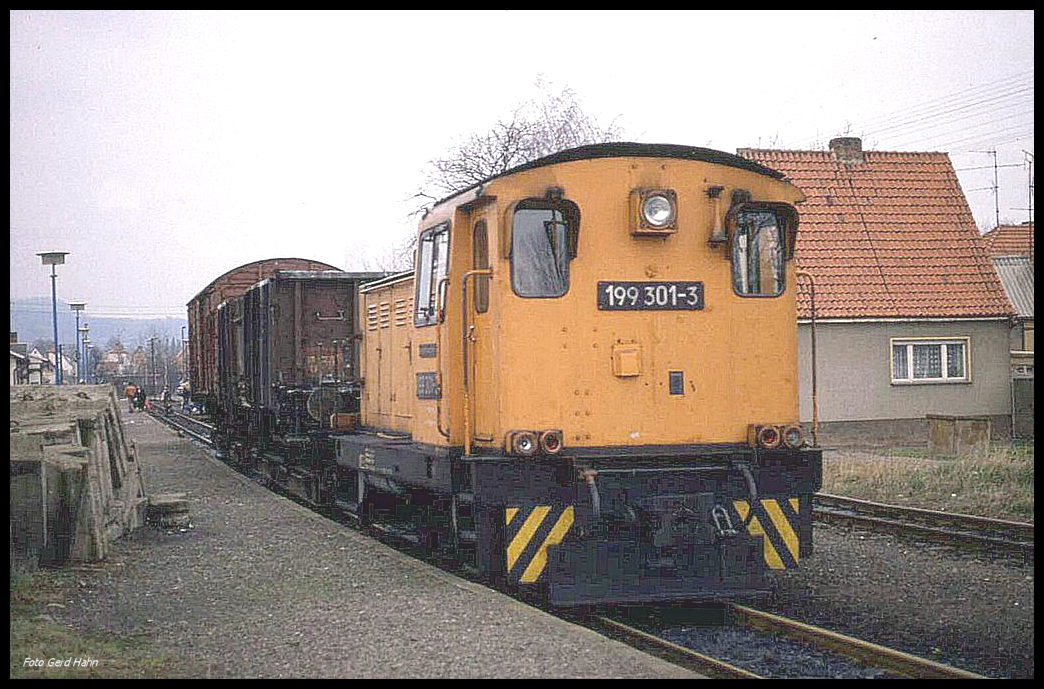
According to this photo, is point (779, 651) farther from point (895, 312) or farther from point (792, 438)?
point (895, 312)

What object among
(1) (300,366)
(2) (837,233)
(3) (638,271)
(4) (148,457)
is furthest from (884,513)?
(4) (148,457)

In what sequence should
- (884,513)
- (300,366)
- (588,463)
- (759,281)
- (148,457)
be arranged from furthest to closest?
1. (148,457)
2. (300,366)
3. (884,513)
4. (759,281)
5. (588,463)

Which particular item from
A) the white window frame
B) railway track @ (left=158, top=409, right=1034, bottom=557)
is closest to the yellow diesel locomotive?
railway track @ (left=158, top=409, right=1034, bottom=557)

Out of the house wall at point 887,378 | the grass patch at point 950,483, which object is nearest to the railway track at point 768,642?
the grass patch at point 950,483

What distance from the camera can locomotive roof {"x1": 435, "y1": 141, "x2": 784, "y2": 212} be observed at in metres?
8.31

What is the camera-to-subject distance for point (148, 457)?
82.4 feet

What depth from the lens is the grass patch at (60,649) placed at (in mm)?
6297

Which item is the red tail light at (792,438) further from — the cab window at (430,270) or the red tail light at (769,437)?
the cab window at (430,270)

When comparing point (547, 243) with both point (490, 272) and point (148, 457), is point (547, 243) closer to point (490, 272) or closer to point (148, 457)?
point (490, 272)

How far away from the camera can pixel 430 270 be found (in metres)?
9.38

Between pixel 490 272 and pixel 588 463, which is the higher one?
pixel 490 272

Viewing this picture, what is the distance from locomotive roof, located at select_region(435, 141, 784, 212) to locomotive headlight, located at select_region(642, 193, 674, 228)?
0.35 metres

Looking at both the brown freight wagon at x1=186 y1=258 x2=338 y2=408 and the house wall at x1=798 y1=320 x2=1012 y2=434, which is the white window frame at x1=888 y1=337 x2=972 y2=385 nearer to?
the house wall at x1=798 y1=320 x2=1012 y2=434

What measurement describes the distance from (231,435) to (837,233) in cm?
1367
